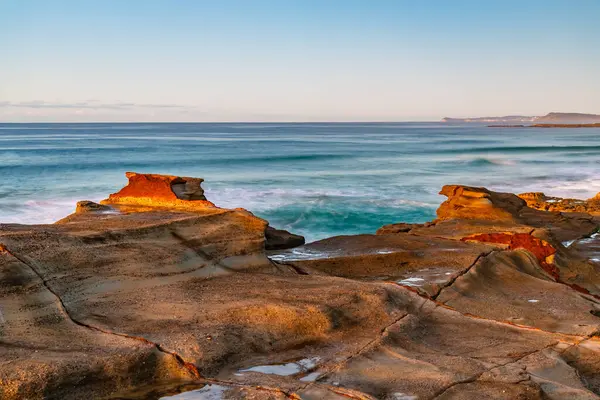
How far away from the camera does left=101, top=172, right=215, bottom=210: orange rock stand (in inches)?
373

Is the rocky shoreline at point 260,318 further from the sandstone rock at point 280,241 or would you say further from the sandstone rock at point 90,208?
the sandstone rock at point 280,241

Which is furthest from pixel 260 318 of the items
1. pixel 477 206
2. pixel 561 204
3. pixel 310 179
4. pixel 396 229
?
pixel 310 179

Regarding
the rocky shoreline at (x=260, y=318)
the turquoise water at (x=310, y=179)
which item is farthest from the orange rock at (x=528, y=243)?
the turquoise water at (x=310, y=179)

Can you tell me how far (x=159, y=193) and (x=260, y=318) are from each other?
4.90 metres

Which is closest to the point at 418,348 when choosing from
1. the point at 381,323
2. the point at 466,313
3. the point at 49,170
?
the point at 381,323

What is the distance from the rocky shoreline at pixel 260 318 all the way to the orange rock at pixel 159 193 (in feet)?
2.67

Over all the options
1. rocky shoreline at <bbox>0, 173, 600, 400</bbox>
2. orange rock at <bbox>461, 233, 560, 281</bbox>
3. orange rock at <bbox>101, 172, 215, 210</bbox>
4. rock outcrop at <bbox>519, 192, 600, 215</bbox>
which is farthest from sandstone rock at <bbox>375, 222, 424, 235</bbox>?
rock outcrop at <bbox>519, 192, 600, 215</bbox>

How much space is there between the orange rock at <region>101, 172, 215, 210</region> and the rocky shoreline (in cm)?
81

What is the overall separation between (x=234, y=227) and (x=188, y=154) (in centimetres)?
5221

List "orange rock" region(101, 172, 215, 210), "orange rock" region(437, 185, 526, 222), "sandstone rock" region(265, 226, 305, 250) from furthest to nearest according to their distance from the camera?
1. "orange rock" region(437, 185, 526, 222)
2. "sandstone rock" region(265, 226, 305, 250)
3. "orange rock" region(101, 172, 215, 210)

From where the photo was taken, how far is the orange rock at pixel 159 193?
9.47 metres

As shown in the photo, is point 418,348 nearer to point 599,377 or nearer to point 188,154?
point 599,377

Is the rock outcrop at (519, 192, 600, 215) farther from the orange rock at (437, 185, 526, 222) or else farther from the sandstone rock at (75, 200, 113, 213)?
the sandstone rock at (75, 200, 113, 213)

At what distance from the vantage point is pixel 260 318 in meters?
5.27
